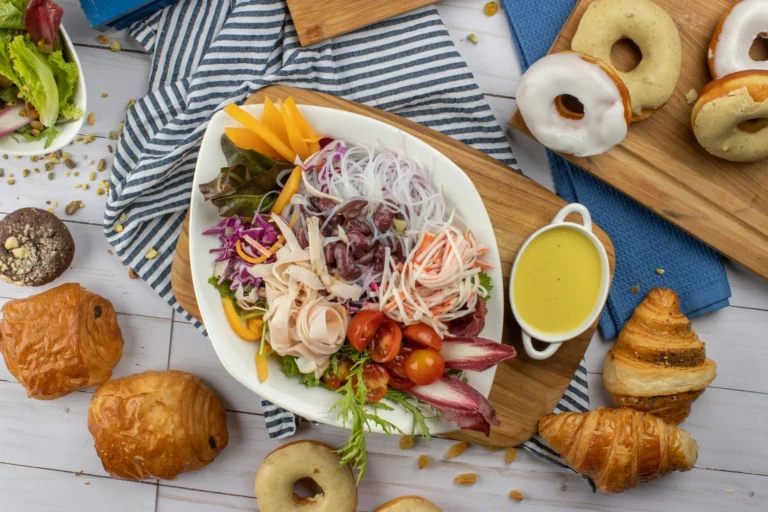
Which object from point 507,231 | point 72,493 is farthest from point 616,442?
point 72,493

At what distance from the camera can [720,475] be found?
2756mm

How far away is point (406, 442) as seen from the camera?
265 cm

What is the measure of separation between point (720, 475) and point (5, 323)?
10.4 ft

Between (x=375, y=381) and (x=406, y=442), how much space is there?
73 cm

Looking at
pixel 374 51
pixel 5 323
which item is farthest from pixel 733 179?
pixel 5 323

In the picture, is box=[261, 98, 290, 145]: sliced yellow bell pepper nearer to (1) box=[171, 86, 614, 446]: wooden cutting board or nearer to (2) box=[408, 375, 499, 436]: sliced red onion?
(1) box=[171, 86, 614, 446]: wooden cutting board

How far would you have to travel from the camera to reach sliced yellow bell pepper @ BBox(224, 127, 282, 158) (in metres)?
2.05

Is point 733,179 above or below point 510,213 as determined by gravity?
below

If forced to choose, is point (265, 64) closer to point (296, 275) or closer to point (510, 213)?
point (296, 275)

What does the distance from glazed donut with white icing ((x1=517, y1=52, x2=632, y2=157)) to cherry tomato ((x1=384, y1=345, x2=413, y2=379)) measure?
980mm

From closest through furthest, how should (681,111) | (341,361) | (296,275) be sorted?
(296,275) < (341,361) < (681,111)

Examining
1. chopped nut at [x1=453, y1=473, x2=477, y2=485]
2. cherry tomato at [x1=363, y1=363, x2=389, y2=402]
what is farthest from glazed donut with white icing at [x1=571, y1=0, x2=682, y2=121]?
chopped nut at [x1=453, y1=473, x2=477, y2=485]

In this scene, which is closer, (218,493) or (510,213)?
(510,213)

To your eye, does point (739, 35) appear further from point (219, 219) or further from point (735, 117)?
point (219, 219)
